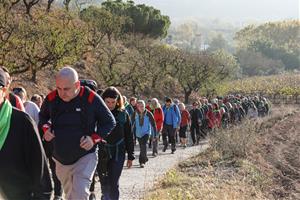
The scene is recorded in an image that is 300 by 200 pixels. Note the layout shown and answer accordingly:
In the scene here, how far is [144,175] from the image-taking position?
13031mm

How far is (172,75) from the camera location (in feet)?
158

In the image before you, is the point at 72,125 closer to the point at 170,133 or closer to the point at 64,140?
the point at 64,140

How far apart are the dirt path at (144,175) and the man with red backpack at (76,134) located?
11.6ft

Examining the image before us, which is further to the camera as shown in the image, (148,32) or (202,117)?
(148,32)

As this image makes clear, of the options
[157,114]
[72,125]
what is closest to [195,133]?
[157,114]

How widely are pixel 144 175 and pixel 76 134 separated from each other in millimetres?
6727

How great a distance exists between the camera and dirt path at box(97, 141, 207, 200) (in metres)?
10.8

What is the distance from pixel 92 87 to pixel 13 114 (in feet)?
11.1

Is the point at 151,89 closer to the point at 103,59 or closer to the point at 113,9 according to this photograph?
the point at 103,59

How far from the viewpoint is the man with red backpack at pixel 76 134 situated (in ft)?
21.2

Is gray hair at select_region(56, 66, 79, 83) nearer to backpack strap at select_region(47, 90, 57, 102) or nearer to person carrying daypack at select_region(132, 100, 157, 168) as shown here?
backpack strap at select_region(47, 90, 57, 102)

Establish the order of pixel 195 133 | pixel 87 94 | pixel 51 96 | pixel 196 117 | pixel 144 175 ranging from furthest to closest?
pixel 195 133 < pixel 196 117 < pixel 144 175 < pixel 51 96 < pixel 87 94

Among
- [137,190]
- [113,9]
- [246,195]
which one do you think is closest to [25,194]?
[137,190]

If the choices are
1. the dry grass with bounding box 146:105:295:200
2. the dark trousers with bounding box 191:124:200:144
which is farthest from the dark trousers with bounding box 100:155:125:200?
the dark trousers with bounding box 191:124:200:144
